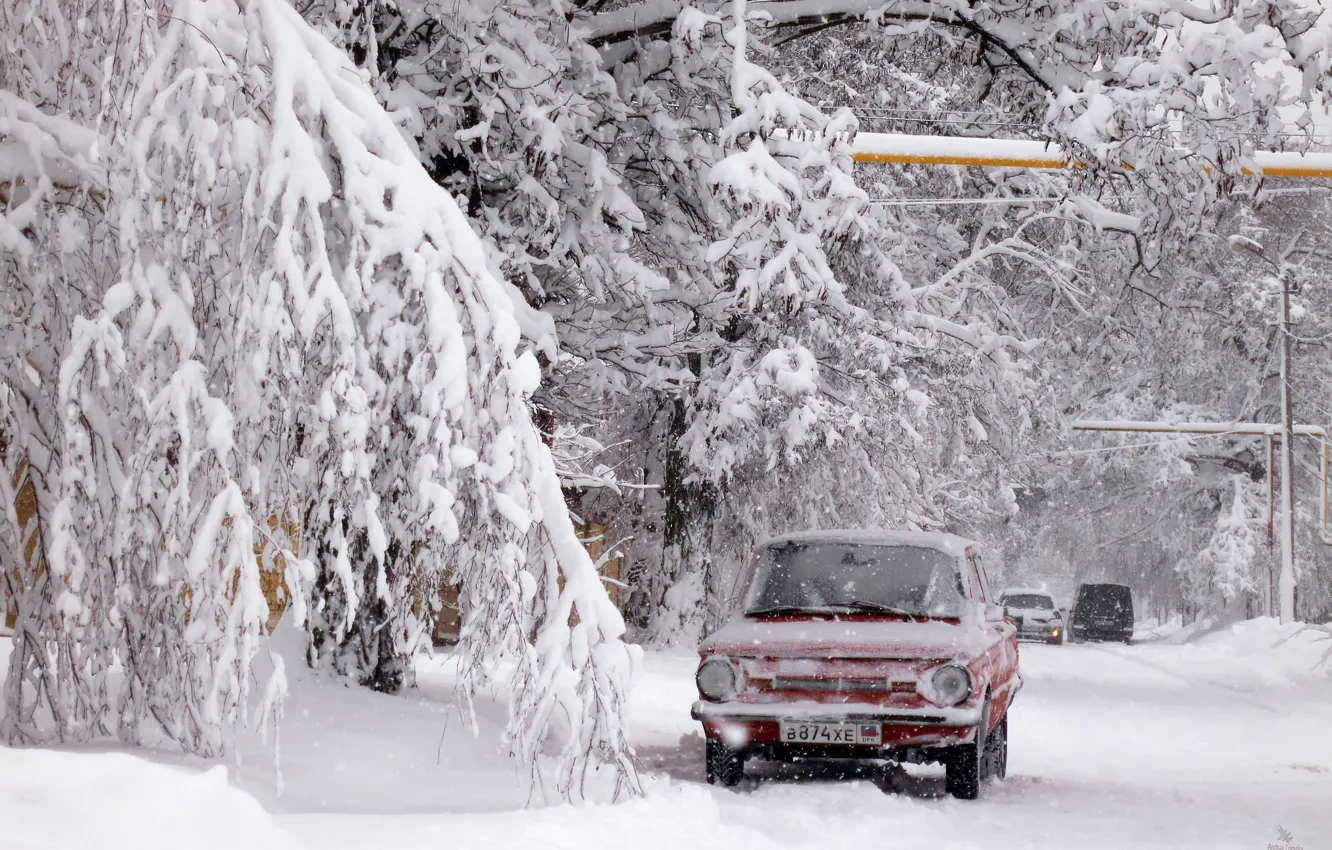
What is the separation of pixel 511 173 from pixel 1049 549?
158 ft

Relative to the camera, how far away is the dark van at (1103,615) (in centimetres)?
4481

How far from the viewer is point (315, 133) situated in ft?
19.7

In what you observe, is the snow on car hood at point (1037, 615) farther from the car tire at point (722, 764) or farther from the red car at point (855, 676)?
the car tire at point (722, 764)

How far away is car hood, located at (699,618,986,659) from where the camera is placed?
9.30m

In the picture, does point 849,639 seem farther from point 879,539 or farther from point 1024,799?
point 1024,799

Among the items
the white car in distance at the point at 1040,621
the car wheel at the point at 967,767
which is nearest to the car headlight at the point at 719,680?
the car wheel at the point at 967,767

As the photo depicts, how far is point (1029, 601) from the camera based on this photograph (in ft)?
139

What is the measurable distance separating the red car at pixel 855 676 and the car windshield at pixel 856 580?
0.04 ft

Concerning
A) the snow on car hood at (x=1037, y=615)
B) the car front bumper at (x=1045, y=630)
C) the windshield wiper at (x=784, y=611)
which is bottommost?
the car front bumper at (x=1045, y=630)

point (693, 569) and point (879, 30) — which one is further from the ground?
point (879, 30)

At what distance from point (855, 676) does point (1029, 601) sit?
3436 cm

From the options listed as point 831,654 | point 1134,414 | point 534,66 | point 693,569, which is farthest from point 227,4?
point 1134,414

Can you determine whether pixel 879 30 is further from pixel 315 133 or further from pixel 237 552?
pixel 237 552

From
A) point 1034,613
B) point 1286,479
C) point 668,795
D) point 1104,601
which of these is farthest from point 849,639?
point 1104,601
